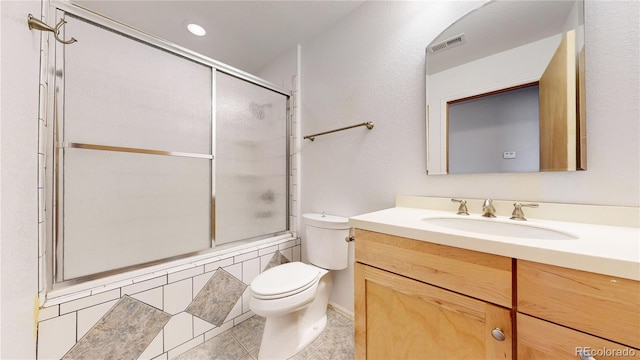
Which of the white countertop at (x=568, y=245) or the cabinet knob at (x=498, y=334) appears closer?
the white countertop at (x=568, y=245)

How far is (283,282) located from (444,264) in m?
0.82

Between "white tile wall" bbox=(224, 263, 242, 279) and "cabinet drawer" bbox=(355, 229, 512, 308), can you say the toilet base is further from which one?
"cabinet drawer" bbox=(355, 229, 512, 308)

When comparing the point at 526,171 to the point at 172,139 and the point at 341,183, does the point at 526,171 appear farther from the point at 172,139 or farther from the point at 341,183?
the point at 172,139

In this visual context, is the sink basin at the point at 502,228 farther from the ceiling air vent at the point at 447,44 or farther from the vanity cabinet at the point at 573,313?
the ceiling air vent at the point at 447,44

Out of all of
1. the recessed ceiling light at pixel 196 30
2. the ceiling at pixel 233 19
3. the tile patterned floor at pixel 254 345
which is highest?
the recessed ceiling light at pixel 196 30

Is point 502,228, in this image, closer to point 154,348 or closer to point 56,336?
point 154,348

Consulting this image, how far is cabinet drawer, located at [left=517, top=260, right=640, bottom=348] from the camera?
17.0 inches

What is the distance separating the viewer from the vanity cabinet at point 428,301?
58 cm

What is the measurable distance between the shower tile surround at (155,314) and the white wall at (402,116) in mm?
697

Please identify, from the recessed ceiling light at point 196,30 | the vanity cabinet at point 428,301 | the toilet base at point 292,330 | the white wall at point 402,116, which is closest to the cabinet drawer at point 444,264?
the vanity cabinet at point 428,301

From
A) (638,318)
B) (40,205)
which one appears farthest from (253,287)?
(638,318)

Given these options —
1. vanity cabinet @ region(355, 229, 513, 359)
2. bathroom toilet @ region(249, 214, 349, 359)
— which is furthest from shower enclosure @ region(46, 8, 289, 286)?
vanity cabinet @ region(355, 229, 513, 359)

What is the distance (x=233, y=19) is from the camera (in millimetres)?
1583

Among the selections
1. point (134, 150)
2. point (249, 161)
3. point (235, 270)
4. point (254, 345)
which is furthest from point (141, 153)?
point (254, 345)
